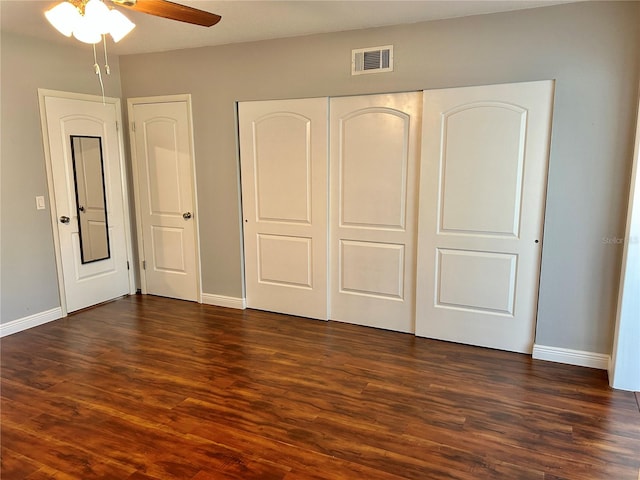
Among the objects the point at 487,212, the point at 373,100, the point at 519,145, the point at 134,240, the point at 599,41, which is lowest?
the point at 134,240

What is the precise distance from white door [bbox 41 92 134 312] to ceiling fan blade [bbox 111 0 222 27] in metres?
2.24

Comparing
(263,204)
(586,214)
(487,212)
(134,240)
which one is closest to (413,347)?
(487,212)

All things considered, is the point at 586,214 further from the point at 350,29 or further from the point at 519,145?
the point at 350,29

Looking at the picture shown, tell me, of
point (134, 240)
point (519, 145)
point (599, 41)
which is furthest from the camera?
point (134, 240)

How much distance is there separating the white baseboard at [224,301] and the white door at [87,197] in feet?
3.22

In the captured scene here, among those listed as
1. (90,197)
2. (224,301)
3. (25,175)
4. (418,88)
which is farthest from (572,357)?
(25,175)

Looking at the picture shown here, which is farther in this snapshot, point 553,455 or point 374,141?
point 374,141

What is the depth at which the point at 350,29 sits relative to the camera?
11.3 ft

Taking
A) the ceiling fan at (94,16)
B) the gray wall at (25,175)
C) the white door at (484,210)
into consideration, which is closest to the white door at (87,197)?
the gray wall at (25,175)

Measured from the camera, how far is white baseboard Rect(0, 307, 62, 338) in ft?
12.1

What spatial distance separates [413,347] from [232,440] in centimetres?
168

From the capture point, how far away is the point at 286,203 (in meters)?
4.02

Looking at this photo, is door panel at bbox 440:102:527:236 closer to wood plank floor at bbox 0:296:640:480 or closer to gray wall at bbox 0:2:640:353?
gray wall at bbox 0:2:640:353

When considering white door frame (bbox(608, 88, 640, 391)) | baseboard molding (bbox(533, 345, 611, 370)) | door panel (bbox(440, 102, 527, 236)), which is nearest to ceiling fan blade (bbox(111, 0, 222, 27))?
door panel (bbox(440, 102, 527, 236))
